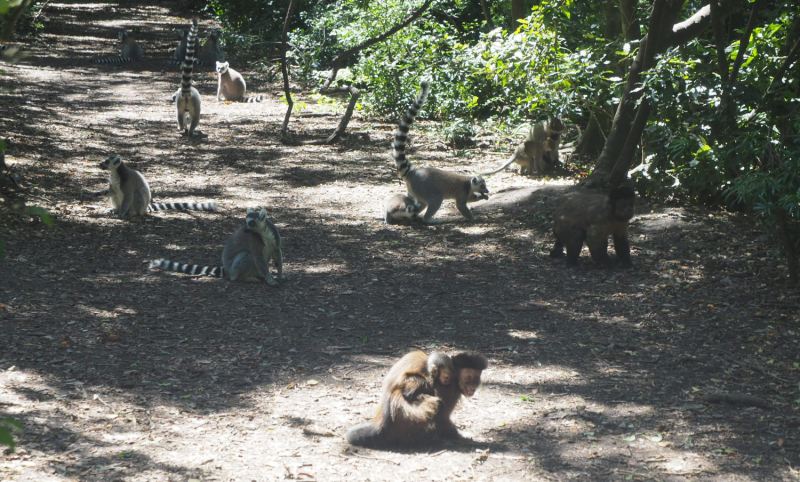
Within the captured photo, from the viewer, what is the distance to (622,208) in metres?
8.30

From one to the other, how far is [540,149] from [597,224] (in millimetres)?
5305

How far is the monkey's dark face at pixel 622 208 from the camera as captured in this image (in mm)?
8273

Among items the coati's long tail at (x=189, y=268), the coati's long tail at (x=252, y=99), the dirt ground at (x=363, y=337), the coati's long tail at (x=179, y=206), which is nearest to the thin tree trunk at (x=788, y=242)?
the dirt ground at (x=363, y=337)

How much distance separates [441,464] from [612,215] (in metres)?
4.95

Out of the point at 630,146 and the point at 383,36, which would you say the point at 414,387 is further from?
the point at 383,36

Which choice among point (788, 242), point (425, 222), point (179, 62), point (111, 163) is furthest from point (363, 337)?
point (179, 62)

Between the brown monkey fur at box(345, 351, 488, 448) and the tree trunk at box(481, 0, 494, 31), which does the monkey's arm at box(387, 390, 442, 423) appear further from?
the tree trunk at box(481, 0, 494, 31)

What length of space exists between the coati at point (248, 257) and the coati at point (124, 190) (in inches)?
96.8

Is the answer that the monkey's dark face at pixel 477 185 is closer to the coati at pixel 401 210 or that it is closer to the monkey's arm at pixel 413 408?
the coati at pixel 401 210

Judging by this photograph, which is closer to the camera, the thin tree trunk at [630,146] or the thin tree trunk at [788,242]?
the thin tree trunk at [788,242]

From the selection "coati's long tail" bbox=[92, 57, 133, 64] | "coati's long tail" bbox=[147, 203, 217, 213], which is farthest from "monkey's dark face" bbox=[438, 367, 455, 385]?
"coati's long tail" bbox=[92, 57, 133, 64]

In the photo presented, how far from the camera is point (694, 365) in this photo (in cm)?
607

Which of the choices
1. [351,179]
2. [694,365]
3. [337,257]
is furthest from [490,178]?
[694,365]

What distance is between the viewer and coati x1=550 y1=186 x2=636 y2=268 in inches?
328
